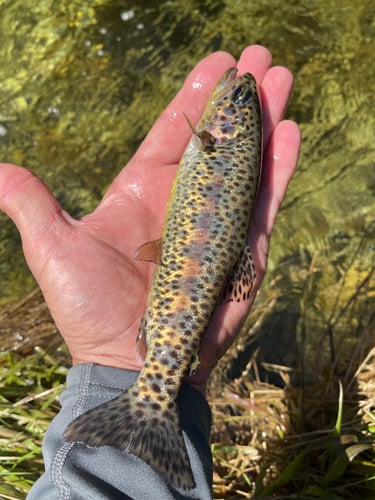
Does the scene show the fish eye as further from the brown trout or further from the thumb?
the thumb

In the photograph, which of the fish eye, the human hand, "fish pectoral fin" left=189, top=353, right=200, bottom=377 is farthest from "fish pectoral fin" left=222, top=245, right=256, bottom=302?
the fish eye

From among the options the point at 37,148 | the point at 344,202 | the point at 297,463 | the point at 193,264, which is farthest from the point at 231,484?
the point at 37,148

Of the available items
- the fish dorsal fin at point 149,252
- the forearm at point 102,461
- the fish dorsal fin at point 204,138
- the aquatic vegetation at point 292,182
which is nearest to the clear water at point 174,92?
the aquatic vegetation at point 292,182

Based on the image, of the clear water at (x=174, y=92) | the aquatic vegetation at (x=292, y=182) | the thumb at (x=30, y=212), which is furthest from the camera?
the clear water at (x=174, y=92)

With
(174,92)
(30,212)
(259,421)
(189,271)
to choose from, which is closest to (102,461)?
(189,271)

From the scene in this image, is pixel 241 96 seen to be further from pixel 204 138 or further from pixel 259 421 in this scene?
pixel 259 421

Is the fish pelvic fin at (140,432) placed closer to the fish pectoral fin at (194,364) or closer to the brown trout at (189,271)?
the brown trout at (189,271)
